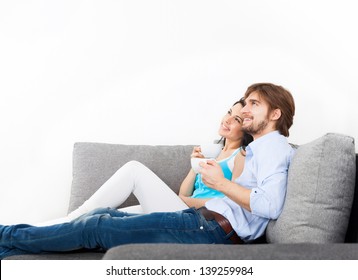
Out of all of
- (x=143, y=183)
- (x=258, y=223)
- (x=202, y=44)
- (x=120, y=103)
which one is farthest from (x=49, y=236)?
(x=202, y=44)

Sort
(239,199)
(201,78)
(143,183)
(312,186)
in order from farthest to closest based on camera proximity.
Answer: (201,78) → (143,183) → (239,199) → (312,186)

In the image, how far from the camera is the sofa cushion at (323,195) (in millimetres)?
1801

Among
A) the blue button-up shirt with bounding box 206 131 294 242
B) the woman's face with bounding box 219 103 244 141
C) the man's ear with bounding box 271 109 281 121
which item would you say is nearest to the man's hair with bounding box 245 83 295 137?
the man's ear with bounding box 271 109 281 121

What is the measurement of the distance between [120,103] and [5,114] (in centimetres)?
69

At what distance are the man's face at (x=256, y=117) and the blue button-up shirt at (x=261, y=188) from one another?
0.14 meters

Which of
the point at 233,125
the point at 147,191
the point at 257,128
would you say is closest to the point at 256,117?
the point at 257,128

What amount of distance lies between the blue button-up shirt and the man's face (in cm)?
14

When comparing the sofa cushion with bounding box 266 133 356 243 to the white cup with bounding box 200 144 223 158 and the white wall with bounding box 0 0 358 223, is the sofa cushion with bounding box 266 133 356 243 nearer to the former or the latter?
the white cup with bounding box 200 144 223 158

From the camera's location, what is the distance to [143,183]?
237 cm

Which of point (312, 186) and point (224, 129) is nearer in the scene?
point (312, 186)

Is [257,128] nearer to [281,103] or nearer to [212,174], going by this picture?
[281,103]

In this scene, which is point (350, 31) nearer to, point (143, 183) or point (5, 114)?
point (143, 183)

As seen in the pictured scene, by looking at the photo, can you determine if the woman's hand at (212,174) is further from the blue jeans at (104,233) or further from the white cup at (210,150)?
the white cup at (210,150)

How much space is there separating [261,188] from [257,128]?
424 mm
